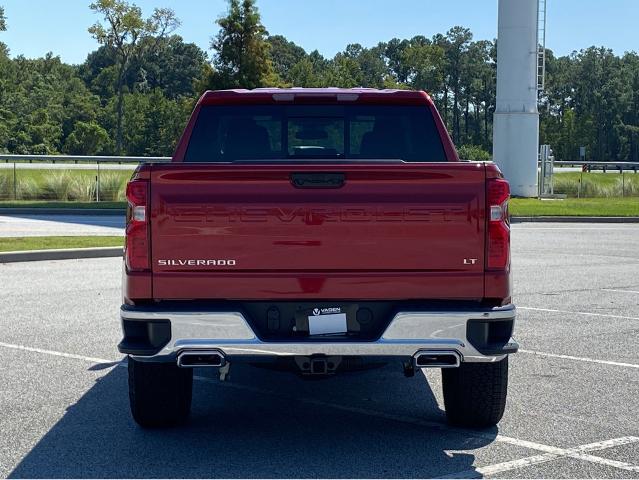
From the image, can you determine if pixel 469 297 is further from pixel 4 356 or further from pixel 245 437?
pixel 4 356

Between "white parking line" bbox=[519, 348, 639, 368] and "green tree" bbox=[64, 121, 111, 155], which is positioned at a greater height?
"green tree" bbox=[64, 121, 111, 155]

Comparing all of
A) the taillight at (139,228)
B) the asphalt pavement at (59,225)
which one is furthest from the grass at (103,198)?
the taillight at (139,228)

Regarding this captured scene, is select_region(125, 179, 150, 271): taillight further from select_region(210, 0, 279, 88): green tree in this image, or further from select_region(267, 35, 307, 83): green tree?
select_region(267, 35, 307, 83): green tree

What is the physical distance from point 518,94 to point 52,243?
74.4ft

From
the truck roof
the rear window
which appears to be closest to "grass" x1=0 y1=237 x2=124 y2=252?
the rear window

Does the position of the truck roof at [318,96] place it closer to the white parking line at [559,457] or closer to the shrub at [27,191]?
the white parking line at [559,457]

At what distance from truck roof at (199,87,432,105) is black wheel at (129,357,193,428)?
1.94 metres

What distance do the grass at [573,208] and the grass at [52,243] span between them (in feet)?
46.3

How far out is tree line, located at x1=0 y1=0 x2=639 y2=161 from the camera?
2458 inches

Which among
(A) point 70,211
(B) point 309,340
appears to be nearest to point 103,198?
(A) point 70,211

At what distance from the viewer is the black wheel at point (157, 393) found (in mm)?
6379

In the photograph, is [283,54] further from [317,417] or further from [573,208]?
[317,417]

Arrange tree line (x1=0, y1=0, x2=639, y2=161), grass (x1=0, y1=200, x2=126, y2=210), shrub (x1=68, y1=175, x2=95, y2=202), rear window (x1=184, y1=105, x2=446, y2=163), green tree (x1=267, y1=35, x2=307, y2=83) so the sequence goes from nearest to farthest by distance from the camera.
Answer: rear window (x1=184, y1=105, x2=446, y2=163)
grass (x1=0, y1=200, x2=126, y2=210)
shrub (x1=68, y1=175, x2=95, y2=202)
tree line (x1=0, y1=0, x2=639, y2=161)
green tree (x1=267, y1=35, x2=307, y2=83)

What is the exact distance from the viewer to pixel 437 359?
585 centimetres
